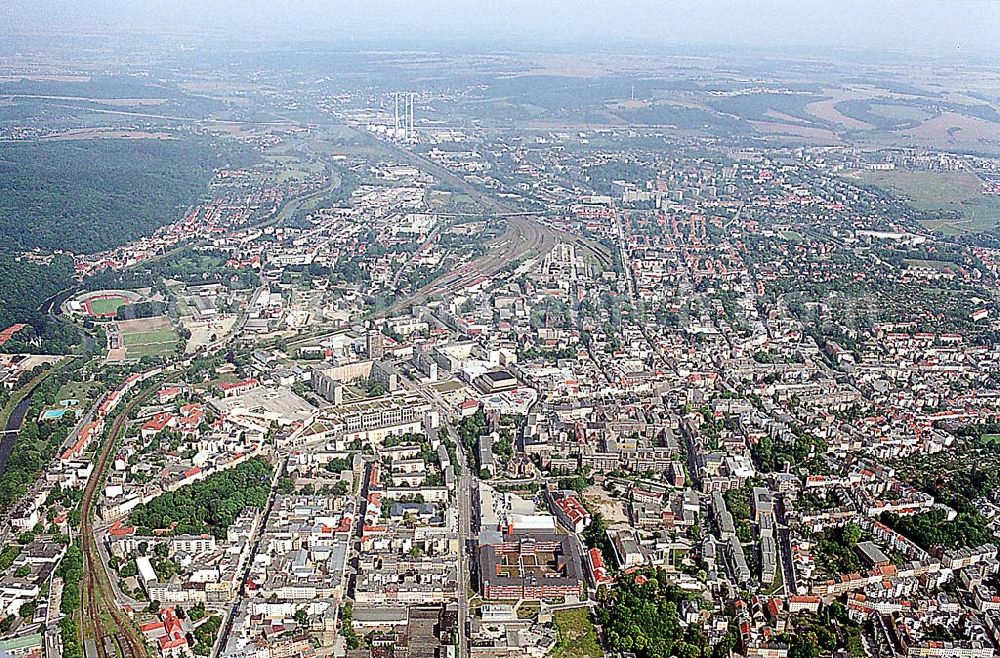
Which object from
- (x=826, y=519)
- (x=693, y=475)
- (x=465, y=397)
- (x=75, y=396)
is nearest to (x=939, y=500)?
(x=826, y=519)

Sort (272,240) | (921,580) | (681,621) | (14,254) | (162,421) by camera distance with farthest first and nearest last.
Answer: (272,240), (14,254), (162,421), (921,580), (681,621)

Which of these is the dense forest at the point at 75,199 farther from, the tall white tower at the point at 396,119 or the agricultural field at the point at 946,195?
the agricultural field at the point at 946,195

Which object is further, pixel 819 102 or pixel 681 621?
pixel 819 102

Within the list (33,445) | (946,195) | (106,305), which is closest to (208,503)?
(33,445)

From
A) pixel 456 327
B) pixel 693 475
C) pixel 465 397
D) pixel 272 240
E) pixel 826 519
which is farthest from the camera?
pixel 272 240

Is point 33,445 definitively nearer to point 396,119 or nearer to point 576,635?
point 576,635

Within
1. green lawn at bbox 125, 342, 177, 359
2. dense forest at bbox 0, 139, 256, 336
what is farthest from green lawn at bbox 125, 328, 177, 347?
dense forest at bbox 0, 139, 256, 336

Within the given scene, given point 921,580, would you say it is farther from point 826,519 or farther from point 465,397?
point 465,397

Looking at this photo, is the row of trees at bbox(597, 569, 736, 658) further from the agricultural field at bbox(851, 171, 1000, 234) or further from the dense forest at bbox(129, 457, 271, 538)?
the agricultural field at bbox(851, 171, 1000, 234)
